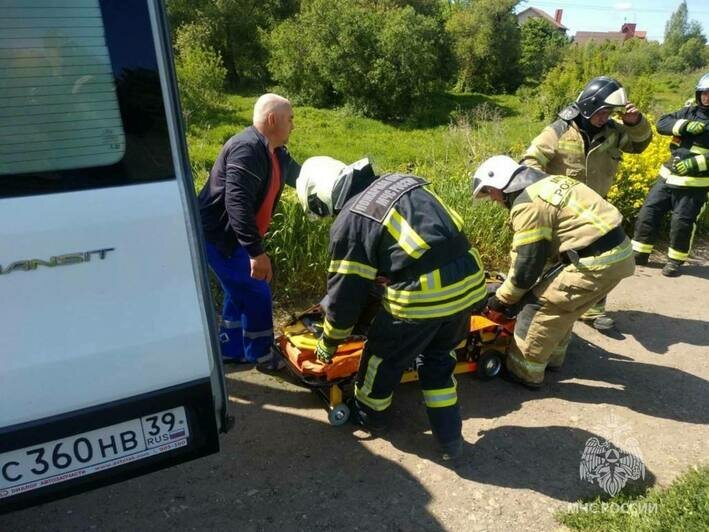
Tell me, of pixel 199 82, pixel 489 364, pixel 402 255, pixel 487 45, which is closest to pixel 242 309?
pixel 402 255

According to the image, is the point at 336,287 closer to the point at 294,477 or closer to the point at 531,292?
the point at 294,477

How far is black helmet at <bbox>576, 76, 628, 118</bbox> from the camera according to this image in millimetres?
4246

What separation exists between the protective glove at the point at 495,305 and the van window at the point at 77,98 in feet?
8.62

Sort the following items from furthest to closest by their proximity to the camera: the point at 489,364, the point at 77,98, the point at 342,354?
the point at 489,364
the point at 342,354
the point at 77,98

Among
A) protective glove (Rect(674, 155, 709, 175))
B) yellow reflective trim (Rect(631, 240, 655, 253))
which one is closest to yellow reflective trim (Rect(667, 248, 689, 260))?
yellow reflective trim (Rect(631, 240, 655, 253))

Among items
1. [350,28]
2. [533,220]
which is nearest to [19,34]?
[533,220]

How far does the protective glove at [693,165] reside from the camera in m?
5.64

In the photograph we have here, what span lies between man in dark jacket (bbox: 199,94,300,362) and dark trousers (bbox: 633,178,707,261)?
4.16 m

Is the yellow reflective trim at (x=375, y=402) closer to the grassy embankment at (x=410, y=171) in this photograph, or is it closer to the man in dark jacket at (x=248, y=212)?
the man in dark jacket at (x=248, y=212)

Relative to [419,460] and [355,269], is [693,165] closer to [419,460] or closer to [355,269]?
[419,460]

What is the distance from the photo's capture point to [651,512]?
2705 mm

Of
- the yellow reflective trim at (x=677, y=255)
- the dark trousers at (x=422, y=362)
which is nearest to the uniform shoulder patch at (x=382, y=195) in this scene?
the dark trousers at (x=422, y=362)

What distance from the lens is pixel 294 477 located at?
2.94 m

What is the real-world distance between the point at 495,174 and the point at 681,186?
3.29 metres
